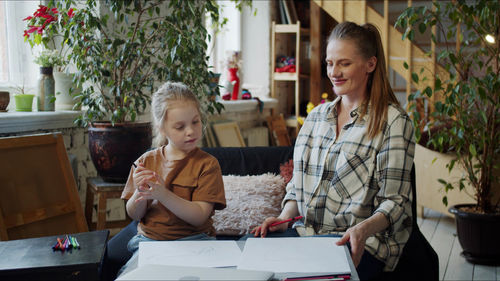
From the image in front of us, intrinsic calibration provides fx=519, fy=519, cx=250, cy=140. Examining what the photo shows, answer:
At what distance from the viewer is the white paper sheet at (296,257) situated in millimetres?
1127

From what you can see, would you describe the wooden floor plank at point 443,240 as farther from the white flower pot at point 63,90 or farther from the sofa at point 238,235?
the white flower pot at point 63,90

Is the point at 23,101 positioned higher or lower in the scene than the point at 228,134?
higher

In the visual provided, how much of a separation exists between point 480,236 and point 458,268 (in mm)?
232

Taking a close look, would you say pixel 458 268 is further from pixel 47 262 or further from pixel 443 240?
pixel 47 262

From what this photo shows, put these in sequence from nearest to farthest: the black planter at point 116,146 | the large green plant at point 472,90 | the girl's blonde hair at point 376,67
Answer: the girl's blonde hair at point 376,67
the black planter at point 116,146
the large green plant at point 472,90

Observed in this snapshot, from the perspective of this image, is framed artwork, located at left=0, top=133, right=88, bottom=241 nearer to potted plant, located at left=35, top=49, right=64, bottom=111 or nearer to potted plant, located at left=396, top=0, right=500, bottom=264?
potted plant, located at left=35, top=49, right=64, bottom=111

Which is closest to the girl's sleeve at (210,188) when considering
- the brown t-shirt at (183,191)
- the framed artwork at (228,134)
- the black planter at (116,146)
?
the brown t-shirt at (183,191)

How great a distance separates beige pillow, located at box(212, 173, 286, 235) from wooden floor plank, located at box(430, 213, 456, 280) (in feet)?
4.43

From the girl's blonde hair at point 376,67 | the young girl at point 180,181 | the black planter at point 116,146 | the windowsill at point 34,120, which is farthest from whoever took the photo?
the black planter at point 116,146

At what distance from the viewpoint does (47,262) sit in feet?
4.42

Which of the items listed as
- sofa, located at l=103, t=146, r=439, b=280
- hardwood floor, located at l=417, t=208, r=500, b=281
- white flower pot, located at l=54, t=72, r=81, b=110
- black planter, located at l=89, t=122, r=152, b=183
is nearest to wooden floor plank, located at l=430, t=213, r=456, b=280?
hardwood floor, located at l=417, t=208, r=500, b=281

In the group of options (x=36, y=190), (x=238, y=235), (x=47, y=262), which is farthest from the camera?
(x=36, y=190)

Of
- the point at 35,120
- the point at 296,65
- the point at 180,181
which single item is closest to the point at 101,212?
the point at 35,120

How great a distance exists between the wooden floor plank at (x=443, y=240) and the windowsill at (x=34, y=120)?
228cm
